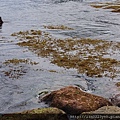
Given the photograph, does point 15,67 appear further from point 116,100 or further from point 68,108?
point 68,108

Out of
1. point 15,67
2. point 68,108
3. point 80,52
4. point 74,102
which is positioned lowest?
point 15,67

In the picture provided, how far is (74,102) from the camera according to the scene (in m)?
11.1

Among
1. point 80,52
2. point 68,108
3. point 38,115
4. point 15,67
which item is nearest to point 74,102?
point 68,108

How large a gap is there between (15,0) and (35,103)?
2907 inches

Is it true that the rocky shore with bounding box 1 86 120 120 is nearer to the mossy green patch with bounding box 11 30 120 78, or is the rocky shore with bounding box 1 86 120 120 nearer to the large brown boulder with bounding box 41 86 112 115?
the large brown boulder with bounding box 41 86 112 115

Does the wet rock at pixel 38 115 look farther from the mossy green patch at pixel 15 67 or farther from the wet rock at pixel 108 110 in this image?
the mossy green patch at pixel 15 67

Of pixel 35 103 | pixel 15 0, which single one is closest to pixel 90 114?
pixel 35 103

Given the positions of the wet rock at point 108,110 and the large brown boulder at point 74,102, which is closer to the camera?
the wet rock at point 108,110

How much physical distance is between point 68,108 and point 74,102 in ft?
1.28

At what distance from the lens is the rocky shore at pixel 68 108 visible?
9500 millimetres

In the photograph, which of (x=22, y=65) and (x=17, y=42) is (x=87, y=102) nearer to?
(x=22, y=65)

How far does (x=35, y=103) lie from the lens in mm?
13086

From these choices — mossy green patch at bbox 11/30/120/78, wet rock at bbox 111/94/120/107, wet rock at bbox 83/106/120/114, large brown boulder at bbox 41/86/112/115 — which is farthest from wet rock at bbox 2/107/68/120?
mossy green patch at bbox 11/30/120/78

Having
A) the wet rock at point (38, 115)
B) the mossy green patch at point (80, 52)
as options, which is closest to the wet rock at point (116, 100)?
the wet rock at point (38, 115)
